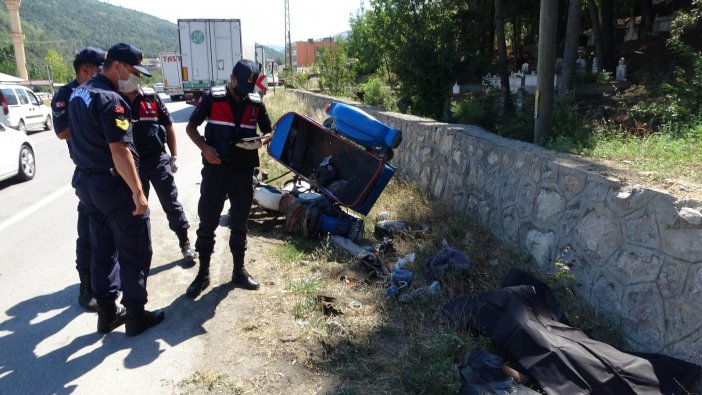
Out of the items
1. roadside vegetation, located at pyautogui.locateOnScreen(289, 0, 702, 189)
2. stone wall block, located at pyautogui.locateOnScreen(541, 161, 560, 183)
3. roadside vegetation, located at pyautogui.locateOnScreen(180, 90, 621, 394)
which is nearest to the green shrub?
roadside vegetation, located at pyautogui.locateOnScreen(289, 0, 702, 189)

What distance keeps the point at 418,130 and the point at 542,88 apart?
1.86 meters

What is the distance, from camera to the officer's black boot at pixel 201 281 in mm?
4324

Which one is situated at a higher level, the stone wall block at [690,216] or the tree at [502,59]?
the tree at [502,59]

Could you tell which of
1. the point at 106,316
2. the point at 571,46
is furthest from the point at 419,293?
the point at 571,46

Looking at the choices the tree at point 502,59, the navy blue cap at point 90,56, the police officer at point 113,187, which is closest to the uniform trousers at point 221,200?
the police officer at point 113,187

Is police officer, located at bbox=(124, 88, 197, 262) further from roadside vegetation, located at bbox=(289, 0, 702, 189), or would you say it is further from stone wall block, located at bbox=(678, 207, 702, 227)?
stone wall block, located at bbox=(678, 207, 702, 227)

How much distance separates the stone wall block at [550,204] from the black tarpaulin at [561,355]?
972 mm

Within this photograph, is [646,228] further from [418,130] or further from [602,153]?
[418,130]

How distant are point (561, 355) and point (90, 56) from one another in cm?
418

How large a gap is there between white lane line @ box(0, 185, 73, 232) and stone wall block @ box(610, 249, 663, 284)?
265 inches

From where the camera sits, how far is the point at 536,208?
4.39 m

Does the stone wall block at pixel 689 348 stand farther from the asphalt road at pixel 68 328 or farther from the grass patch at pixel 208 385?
the asphalt road at pixel 68 328

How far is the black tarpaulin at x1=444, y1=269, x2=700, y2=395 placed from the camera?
8.97ft


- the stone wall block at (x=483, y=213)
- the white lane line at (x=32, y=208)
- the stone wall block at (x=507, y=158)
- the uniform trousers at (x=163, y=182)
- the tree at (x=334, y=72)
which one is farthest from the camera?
the tree at (x=334, y=72)
